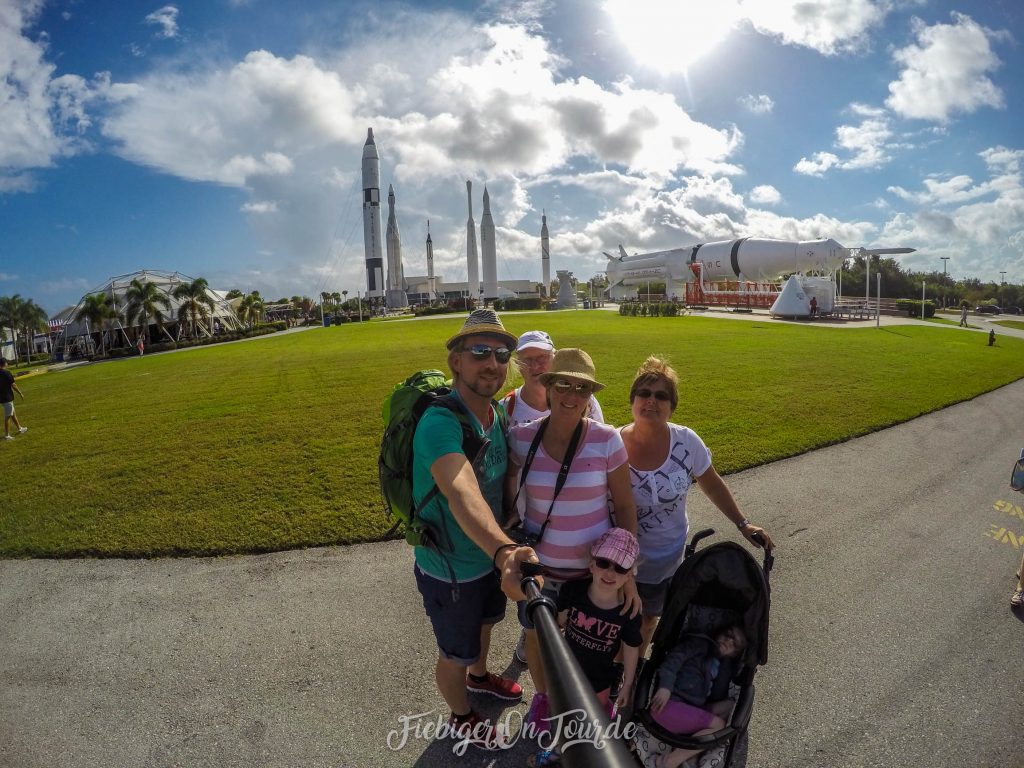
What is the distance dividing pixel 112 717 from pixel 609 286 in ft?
238

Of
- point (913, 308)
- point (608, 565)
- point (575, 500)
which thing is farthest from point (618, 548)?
point (913, 308)

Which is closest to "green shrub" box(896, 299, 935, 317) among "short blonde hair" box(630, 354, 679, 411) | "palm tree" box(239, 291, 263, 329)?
"short blonde hair" box(630, 354, 679, 411)

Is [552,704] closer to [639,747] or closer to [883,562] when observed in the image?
[639,747]

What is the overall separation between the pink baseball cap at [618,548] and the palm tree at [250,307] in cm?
6508

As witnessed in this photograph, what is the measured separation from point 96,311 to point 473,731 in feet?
183

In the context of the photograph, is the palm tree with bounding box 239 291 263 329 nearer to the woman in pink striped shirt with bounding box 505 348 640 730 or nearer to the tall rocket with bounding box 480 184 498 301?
the tall rocket with bounding box 480 184 498 301

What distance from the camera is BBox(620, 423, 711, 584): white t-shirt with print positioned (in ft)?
10.2

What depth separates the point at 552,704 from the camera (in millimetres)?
1176

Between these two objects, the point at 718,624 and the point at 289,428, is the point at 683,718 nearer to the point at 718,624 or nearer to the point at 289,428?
the point at 718,624

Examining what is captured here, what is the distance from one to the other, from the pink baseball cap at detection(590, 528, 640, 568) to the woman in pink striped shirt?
0.50 feet

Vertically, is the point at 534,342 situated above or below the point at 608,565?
above

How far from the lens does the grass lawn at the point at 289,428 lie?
6035 mm

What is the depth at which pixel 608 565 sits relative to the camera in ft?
8.25

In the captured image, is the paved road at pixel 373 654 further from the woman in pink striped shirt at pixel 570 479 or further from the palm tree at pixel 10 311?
the palm tree at pixel 10 311
